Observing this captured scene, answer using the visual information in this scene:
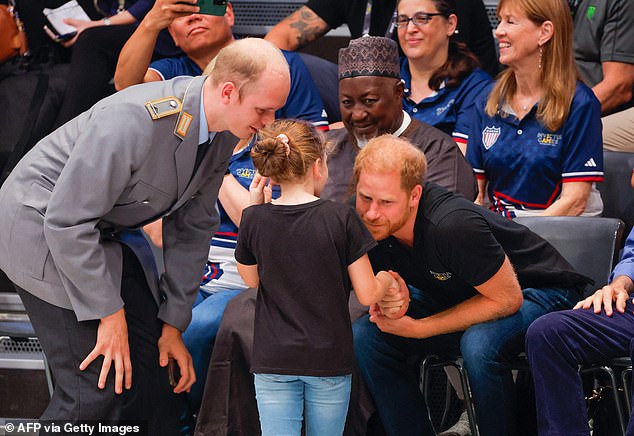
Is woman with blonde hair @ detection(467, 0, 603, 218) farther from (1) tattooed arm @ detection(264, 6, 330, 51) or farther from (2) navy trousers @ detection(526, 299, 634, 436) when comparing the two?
(1) tattooed arm @ detection(264, 6, 330, 51)

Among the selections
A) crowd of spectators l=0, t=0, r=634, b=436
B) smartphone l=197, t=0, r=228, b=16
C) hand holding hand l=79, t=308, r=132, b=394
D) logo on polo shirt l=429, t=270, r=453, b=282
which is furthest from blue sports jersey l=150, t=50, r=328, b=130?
hand holding hand l=79, t=308, r=132, b=394

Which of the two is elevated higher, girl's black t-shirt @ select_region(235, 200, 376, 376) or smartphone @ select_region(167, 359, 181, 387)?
girl's black t-shirt @ select_region(235, 200, 376, 376)

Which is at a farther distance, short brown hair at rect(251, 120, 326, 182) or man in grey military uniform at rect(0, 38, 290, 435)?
short brown hair at rect(251, 120, 326, 182)

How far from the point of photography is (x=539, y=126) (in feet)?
12.2

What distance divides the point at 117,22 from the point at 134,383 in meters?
2.48

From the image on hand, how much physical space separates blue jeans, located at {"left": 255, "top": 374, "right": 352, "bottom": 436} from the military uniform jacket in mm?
358

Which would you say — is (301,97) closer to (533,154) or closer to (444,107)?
(444,107)

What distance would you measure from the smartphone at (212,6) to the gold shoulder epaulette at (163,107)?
110 cm

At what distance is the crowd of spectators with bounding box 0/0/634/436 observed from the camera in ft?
9.51

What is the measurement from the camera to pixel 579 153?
3.64 metres

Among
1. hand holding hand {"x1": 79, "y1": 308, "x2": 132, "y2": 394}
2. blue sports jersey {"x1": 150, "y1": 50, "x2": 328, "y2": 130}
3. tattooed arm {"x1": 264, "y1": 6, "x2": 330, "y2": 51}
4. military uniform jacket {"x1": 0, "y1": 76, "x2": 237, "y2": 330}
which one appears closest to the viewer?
military uniform jacket {"x1": 0, "y1": 76, "x2": 237, "y2": 330}

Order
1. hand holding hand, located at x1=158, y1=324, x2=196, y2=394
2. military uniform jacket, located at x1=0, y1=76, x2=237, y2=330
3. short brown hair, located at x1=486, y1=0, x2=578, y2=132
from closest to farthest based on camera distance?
military uniform jacket, located at x1=0, y1=76, x2=237, y2=330 → hand holding hand, located at x1=158, y1=324, x2=196, y2=394 → short brown hair, located at x1=486, y1=0, x2=578, y2=132

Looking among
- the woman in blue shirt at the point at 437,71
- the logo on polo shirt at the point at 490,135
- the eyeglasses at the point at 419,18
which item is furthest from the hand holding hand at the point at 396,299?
the eyeglasses at the point at 419,18

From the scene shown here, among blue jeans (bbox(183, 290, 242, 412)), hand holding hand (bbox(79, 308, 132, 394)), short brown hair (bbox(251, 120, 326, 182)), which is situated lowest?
blue jeans (bbox(183, 290, 242, 412))
